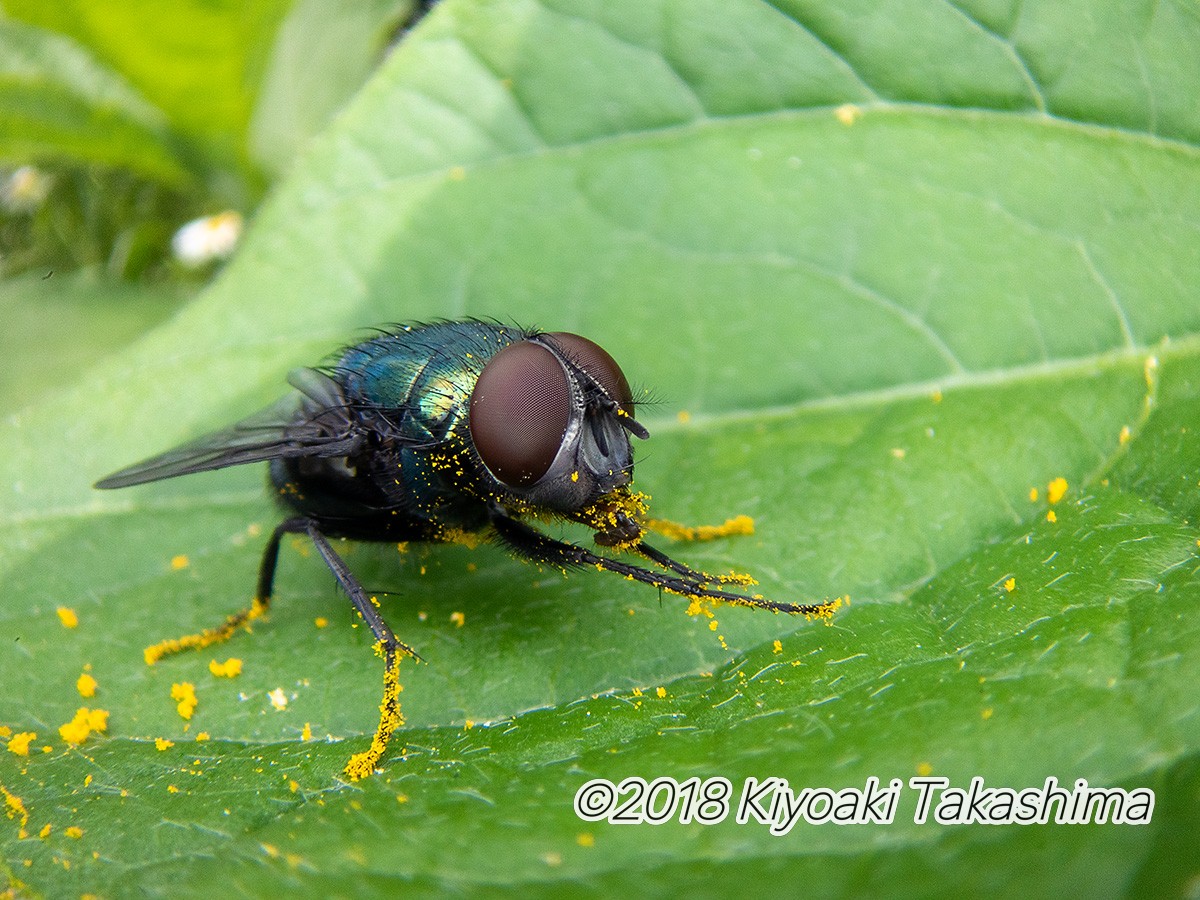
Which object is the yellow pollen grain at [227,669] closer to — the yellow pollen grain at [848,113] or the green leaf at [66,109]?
the yellow pollen grain at [848,113]

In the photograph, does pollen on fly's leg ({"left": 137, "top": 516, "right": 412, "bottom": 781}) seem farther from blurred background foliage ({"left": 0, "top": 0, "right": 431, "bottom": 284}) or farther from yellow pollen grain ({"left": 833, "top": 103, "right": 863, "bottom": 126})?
blurred background foliage ({"left": 0, "top": 0, "right": 431, "bottom": 284})

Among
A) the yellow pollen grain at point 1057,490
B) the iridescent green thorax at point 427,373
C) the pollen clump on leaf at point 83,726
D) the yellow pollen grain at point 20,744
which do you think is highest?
the yellow pollen grain at point 1057,490

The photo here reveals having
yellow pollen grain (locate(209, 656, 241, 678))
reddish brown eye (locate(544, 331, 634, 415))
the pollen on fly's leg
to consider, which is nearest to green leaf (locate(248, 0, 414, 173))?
the pollen on fly's leg

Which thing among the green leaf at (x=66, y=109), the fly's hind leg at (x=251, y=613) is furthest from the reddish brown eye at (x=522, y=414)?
the green leaf at (x=66, y=109)

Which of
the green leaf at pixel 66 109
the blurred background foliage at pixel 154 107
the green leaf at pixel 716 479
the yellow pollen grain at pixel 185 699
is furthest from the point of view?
the green leaf at pixel 66 109

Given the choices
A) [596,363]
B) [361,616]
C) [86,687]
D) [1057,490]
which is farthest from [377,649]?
[1057,490]

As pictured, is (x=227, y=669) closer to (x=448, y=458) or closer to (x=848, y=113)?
(x=448, y=458)

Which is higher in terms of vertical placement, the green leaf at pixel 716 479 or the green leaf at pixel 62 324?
the green leaf at pixel 716 479
